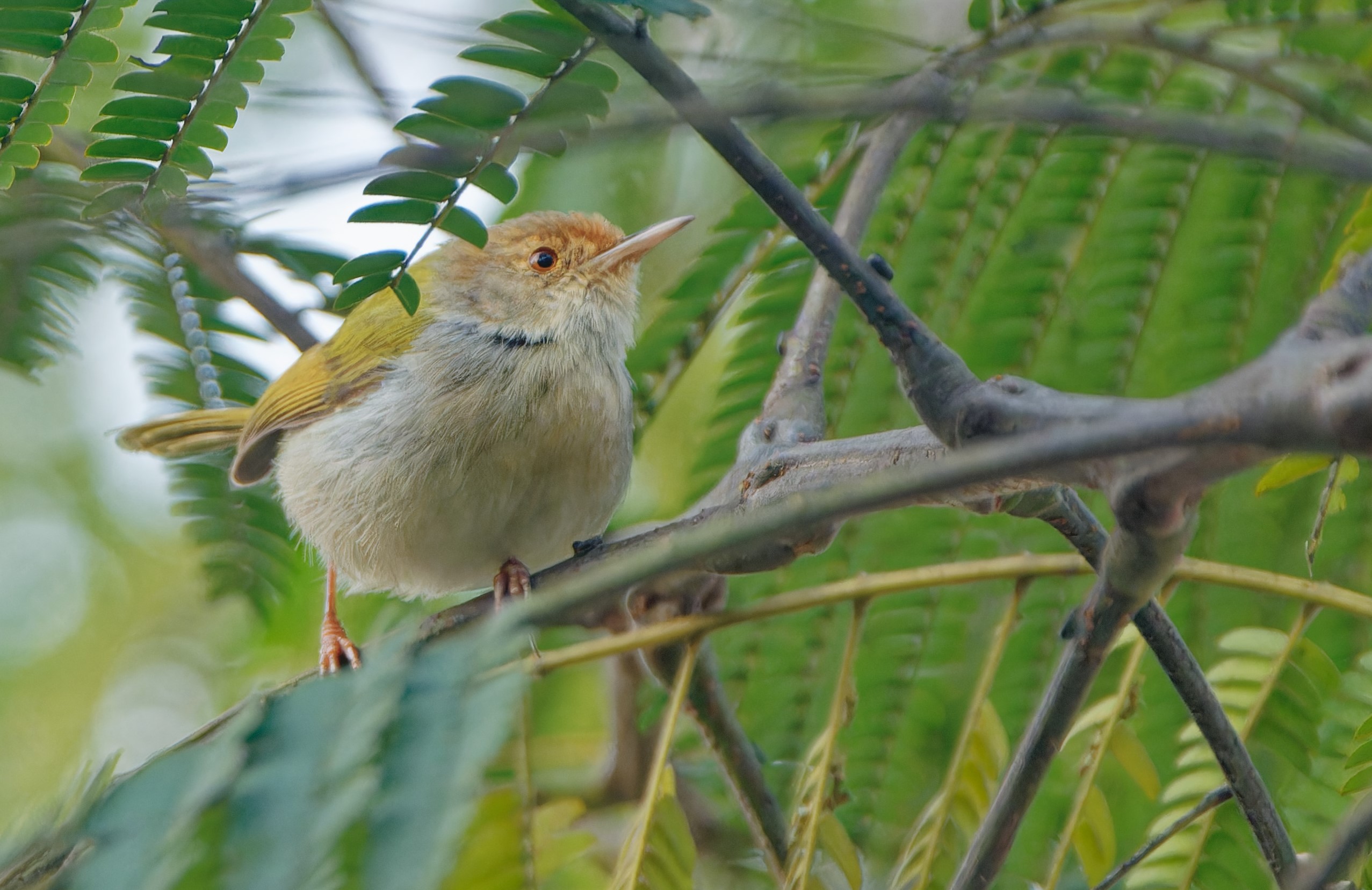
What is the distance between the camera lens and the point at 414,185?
5.73 feet

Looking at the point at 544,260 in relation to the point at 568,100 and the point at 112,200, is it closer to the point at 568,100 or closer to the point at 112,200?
the point at 112,200

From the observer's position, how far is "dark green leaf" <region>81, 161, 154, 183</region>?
6.30ft

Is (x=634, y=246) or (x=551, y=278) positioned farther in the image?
A: (x=551, y=278)

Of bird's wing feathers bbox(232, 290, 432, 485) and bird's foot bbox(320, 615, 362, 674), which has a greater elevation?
bird's wing feathers bbox(232, 290, 432, 485)

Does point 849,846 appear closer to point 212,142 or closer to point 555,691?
point 212,142

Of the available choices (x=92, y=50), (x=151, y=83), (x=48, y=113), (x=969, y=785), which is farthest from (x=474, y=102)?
(x=969, y=785)

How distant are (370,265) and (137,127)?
0.48 m

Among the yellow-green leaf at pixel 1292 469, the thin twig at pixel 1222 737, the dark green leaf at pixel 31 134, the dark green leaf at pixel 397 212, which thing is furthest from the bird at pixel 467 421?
the yellow-green leaf at pixel 1292 469

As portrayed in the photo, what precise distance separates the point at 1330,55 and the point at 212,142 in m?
2.40

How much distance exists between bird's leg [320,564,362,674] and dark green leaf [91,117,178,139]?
7.33ft

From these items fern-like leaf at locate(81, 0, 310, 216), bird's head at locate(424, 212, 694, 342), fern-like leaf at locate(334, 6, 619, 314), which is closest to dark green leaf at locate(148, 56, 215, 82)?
fern-like leaf at locate(81, 0, 310, 216)

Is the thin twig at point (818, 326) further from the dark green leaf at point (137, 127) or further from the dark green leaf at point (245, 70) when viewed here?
the dark green leaf at point (137, 127)

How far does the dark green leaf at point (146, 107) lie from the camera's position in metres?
1.92

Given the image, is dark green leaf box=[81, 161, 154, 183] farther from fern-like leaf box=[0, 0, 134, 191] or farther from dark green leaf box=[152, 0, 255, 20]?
dark green leaf box=[152, 0, 255, 20]
